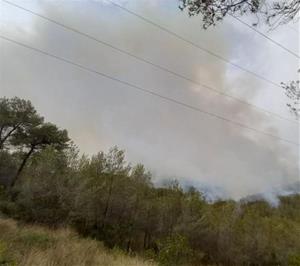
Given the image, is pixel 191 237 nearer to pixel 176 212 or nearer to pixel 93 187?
pixel 176 212

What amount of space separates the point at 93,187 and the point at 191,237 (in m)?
12.0

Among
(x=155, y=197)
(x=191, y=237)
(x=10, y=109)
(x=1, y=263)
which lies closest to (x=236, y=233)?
(x=191, y=237)

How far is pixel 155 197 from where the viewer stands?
37.5 meters

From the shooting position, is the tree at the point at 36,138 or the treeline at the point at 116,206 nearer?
the treeline at the point at 116,206

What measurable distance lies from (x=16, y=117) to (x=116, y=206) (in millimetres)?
18536

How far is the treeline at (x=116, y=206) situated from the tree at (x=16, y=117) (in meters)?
0.11

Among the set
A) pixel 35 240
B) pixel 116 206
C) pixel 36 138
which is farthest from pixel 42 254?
pixel 36 138

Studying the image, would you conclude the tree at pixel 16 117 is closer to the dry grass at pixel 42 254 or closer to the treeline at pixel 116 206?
the treeline at pixel 116 206

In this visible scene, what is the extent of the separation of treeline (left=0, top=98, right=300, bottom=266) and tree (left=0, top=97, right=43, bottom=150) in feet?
0.36

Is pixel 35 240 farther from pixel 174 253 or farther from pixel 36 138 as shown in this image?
pixel 36 138

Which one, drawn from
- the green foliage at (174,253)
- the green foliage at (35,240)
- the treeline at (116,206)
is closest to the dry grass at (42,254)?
the green foliage at (35,240)

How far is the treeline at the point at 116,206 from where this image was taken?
27716mm

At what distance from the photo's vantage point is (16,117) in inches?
1713

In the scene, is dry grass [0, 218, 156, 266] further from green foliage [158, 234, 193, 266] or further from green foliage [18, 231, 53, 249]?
green foliage [158, 234, 193, 266]
